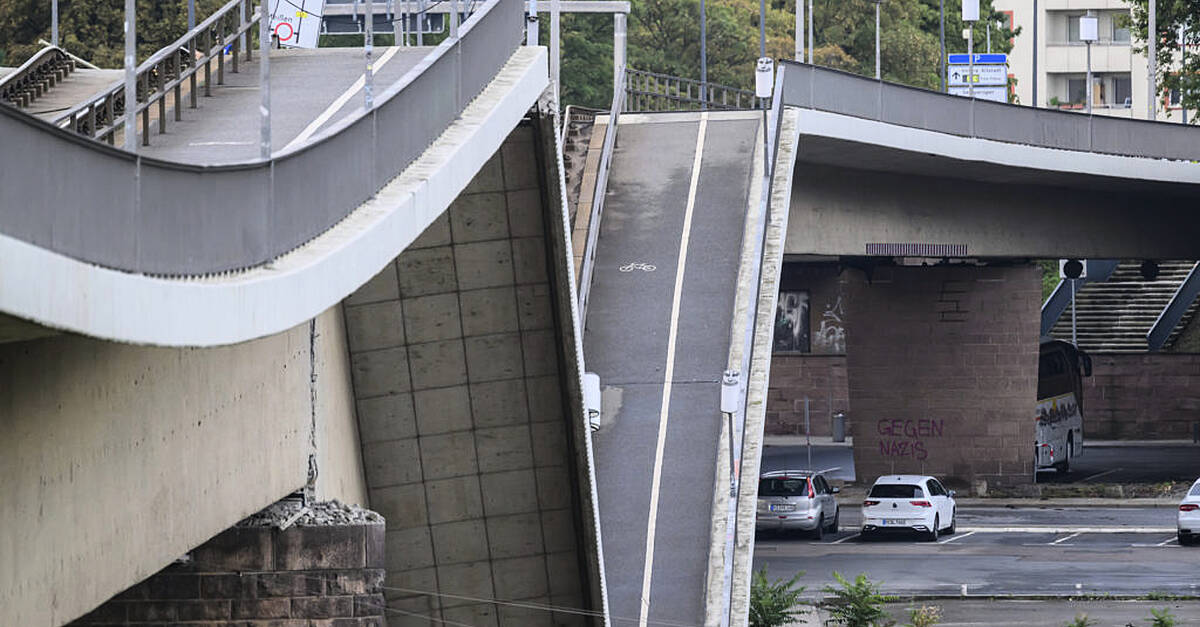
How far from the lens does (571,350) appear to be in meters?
21.9

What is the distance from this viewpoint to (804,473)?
41875 mm

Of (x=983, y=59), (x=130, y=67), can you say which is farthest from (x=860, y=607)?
(x=983, y=59)

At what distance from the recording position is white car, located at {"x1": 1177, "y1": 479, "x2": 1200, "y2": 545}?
37.9 metres

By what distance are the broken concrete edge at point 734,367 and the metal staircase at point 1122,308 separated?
3956 centimetres

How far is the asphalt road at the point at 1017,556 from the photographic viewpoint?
32.8 m

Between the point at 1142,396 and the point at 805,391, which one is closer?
the point at 1142,396

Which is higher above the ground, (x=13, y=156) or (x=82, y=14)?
(x=82, y=14)

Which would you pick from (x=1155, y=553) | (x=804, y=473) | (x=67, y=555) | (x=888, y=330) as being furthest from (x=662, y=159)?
(x=67, y=555)

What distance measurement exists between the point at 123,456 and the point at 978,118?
93.0 ft

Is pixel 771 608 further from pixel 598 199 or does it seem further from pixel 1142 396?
A: pixel 1142 396

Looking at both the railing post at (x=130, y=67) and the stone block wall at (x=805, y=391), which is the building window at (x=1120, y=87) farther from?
the railing post at (x=130, y=67)

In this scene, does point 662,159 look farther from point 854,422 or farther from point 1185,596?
point 854,422

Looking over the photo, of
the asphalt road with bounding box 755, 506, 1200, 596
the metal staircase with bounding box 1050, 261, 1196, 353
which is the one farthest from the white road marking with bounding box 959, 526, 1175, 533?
the metal staircase with bounding box 1050, 261, 1196, 353

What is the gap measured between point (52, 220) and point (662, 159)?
89.8ft
